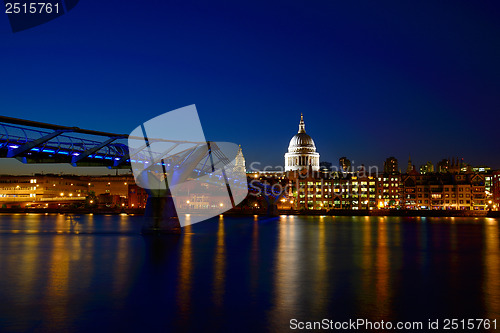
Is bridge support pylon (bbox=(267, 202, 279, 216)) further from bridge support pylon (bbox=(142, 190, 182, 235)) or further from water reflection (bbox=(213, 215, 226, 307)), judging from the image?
water reflection (bbox=(213, 215, 226, 307))

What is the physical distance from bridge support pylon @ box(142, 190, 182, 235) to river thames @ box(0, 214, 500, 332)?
117 inches

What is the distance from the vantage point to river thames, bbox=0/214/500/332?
20953 millimetres

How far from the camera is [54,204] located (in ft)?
594

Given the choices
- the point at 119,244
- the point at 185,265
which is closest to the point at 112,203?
the point at 119,244

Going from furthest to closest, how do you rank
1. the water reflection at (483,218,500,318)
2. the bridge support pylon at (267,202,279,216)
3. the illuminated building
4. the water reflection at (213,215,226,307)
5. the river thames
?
the illuminated building < the bridge support pylon at (267,202,279,216) < the water reflection at (213,215,226,307) < the water reflection at (483,218,500,318) < the river thames

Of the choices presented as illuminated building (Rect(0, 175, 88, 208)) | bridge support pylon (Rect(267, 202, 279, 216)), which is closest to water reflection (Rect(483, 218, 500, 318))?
bridge support pylon (Rect(267, 202, 279, 216))

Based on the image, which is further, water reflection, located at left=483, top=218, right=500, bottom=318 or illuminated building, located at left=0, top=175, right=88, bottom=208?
illuminated building, located at left=0, top=175, right=88, bottom=208

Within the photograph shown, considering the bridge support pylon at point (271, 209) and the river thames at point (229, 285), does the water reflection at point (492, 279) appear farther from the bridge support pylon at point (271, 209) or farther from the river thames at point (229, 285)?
the bridge support pylon at point (271, 209)

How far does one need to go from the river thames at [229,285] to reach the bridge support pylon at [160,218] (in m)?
2.97

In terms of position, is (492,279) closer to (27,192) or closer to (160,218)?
(160,218)

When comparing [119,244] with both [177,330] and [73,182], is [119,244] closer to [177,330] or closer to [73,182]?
[177,330]

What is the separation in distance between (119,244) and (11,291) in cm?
2518

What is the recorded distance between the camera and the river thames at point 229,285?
825 inches

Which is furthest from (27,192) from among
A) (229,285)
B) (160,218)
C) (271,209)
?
(229,285)
